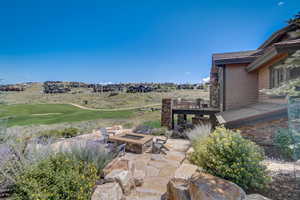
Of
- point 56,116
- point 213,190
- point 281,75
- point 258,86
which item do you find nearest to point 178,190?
point 213,190

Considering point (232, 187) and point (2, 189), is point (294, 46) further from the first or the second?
point (2, 189)

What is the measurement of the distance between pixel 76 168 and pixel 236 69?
8704 millimetres

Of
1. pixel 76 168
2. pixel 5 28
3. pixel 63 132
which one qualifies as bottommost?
pixel 63 132

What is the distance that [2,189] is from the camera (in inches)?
89.8

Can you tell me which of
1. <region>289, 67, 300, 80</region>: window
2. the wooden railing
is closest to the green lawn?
the wooden railing

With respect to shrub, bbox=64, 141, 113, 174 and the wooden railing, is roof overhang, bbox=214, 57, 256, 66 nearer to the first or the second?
the wooden railing

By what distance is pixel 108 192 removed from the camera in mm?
2410

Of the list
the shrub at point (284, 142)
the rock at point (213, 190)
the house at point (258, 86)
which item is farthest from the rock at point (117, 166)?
the shrub at point (284, 142)

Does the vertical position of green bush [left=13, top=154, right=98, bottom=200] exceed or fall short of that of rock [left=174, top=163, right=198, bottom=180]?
it exceeds it

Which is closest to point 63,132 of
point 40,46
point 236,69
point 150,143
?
point 150,143

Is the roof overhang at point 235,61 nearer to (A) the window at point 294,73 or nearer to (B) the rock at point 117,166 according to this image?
(A) the window at point 294,73

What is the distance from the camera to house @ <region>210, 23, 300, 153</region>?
4996 millimetres

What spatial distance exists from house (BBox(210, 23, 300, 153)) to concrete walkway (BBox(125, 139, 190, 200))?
2781mm

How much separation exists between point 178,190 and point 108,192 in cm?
118
